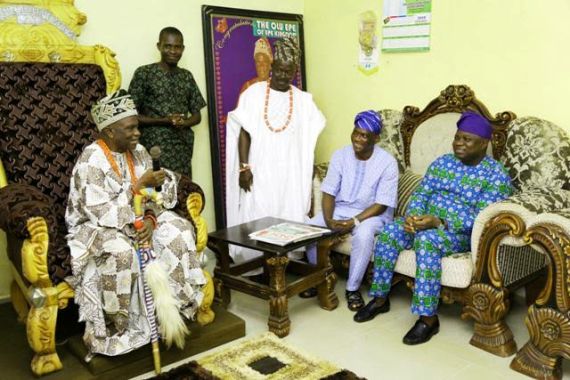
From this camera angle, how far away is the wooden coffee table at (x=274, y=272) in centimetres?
278

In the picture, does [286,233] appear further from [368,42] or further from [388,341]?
[368,42]

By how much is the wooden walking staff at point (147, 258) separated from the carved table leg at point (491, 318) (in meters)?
1.55

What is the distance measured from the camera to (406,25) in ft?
12.2

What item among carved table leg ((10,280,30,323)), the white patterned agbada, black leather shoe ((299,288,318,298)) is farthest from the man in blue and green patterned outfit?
carved table leg ((10,280,30,323))

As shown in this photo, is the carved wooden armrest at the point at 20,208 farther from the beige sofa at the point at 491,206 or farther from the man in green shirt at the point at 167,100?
the beige sofa at the point at 491,206

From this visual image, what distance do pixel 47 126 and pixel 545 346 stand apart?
8.98 ft

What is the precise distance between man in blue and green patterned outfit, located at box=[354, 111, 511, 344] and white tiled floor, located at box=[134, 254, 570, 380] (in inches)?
3.7

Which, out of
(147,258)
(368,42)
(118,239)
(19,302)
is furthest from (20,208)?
(368,42)

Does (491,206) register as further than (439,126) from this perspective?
No

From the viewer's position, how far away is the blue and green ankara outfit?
2.72 meters

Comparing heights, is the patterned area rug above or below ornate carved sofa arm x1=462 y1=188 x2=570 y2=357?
below

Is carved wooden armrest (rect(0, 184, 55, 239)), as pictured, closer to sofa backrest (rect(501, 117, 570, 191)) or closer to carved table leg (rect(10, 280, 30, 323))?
carved table leg (rect(10, 280, 30, 323))

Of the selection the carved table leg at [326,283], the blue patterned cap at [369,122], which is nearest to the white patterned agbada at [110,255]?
the carved table leg at [326,283]

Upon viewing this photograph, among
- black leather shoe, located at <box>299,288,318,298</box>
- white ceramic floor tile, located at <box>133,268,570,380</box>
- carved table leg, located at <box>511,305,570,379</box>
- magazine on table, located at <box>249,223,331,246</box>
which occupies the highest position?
magazine on table, located at <box>249,223,331,246</box>
